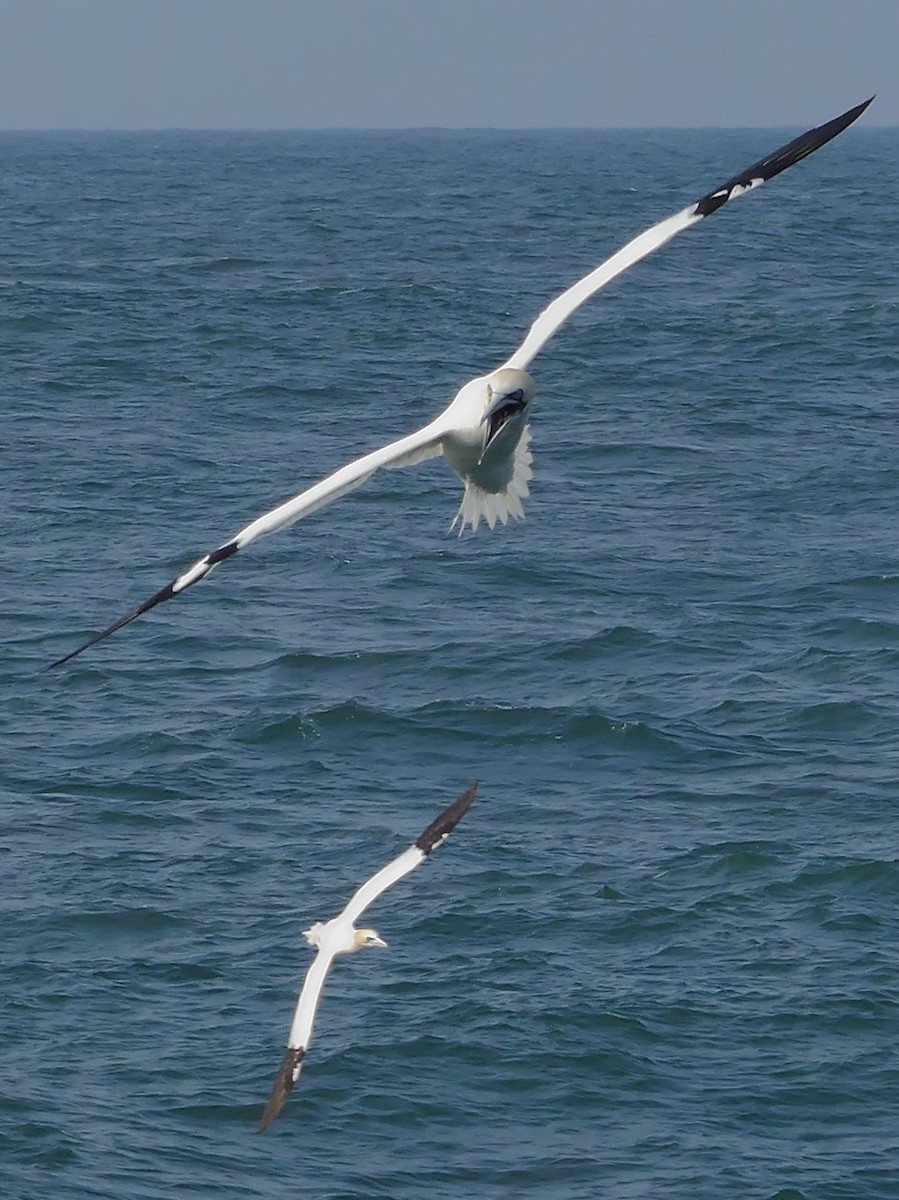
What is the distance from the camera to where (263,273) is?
7644cm

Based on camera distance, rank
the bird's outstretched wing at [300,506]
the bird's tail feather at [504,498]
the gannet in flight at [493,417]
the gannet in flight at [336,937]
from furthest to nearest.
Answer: the bird's tail feather at [504,498] → the gannet in flight at [336,937] → the gannet in flight at [493,417] → the bird's outstretched wing at [300,506]

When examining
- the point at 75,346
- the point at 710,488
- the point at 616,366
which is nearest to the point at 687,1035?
the point at 710,488

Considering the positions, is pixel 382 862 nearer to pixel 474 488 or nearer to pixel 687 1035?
pixel 687 1035

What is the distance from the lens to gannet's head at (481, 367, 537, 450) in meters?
15.6

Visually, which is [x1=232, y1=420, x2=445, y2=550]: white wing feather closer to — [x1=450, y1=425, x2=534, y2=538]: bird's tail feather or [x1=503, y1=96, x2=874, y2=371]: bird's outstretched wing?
[x1=503, y1=96, x2=874, y2=371]: bird's outstretched wing

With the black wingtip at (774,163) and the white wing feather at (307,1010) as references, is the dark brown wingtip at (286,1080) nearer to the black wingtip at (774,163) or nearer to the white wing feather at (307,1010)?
the white wing feather at (307,1010)

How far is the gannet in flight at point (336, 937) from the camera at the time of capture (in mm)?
16234

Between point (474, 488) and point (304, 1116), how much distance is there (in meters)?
8.04

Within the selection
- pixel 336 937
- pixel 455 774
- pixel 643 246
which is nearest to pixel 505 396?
pixel 643 246

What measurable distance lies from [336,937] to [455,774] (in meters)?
13.7

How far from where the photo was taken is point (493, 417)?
1586cm

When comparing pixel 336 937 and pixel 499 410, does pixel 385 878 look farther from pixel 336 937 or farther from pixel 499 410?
pixel 499 410

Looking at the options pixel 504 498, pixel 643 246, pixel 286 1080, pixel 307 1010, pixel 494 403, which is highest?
pixel 643 246

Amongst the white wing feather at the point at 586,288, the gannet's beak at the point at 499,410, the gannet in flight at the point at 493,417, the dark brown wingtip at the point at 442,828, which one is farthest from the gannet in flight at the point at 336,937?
the white wing feather at the point at 586,288
